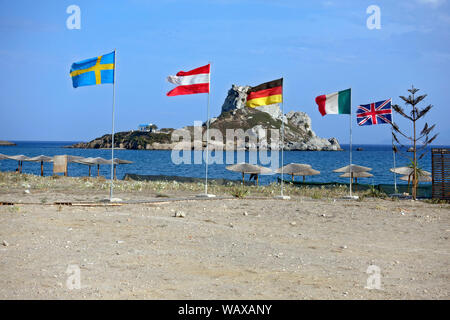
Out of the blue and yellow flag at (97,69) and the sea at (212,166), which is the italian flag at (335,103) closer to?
the sea at (212,166)

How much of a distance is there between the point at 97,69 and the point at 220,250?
9583 mm

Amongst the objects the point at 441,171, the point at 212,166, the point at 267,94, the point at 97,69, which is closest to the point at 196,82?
the point at 267,94

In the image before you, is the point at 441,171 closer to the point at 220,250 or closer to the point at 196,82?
the point at 196,82

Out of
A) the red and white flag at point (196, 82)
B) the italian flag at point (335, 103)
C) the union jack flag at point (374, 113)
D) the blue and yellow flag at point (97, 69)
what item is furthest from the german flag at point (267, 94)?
the blue and yellow flag at point (97, 69)

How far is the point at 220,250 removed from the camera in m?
10.1

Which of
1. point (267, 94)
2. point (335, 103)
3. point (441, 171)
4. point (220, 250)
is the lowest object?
point (220, 250)

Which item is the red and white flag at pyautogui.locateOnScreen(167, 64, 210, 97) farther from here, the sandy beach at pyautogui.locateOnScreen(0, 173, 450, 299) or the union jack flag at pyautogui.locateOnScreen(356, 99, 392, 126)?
the union jack flag at pyautogui.locateOnScreen(356, 99, 392, 126)

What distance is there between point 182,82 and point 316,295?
1349 centimetres

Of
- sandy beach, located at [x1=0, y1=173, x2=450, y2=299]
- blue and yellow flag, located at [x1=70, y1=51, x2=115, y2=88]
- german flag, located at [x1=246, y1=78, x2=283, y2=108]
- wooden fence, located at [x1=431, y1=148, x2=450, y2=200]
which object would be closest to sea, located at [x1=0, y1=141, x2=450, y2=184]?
wooden fence, located at [x1=431, y1=148, x2=450, y2=200]

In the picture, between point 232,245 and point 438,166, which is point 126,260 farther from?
point 438,166

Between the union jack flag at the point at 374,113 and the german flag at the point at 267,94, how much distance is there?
480 cm

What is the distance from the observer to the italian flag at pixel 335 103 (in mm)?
20922
